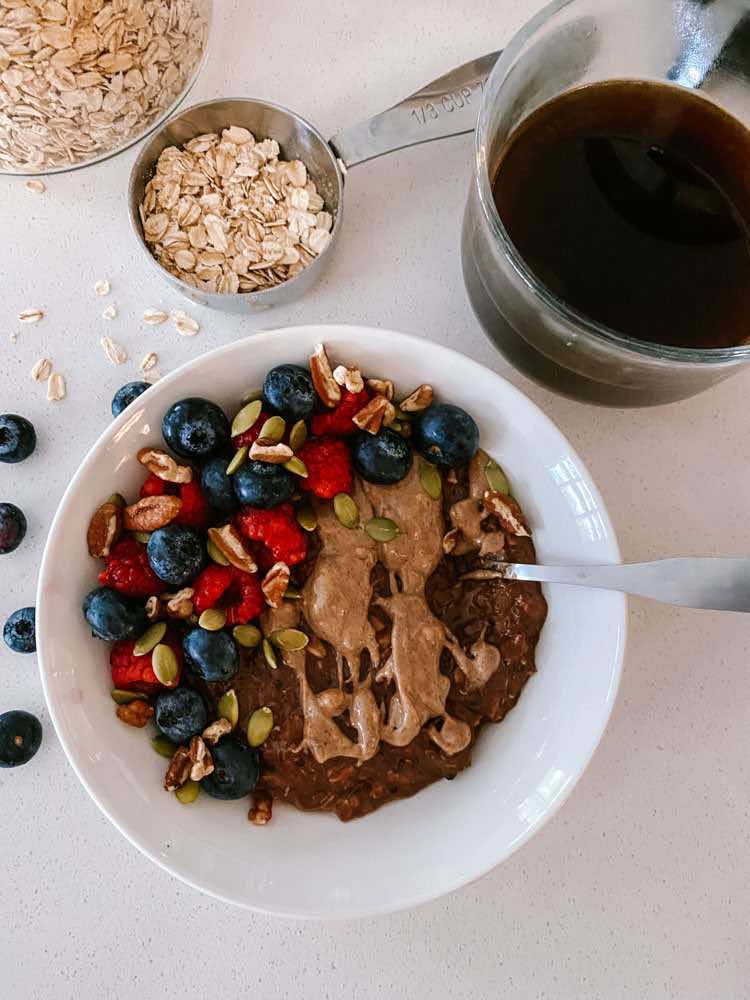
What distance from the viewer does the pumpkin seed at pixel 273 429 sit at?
2.81 ft

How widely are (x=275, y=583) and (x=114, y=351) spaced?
383mm

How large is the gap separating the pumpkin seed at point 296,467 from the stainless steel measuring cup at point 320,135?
0.22 meters

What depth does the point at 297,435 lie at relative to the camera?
0.87 metres

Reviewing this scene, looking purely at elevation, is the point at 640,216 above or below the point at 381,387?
above

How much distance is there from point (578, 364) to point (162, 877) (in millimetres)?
738

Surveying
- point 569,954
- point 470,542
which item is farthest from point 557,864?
point 470,542

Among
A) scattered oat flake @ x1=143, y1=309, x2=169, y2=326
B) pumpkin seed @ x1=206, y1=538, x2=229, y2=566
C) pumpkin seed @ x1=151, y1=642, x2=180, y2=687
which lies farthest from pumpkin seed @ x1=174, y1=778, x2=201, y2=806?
→ scattered oat flake @ x1=143, y1=309, x2=169, y2=326

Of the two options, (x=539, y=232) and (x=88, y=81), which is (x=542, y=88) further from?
(x=88, y=81)

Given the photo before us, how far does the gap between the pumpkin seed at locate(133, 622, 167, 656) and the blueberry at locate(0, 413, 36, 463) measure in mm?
297

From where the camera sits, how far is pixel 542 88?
889 millimetres

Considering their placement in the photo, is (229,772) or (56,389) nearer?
(229,772)

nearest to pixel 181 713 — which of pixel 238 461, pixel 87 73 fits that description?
pixel 238 461

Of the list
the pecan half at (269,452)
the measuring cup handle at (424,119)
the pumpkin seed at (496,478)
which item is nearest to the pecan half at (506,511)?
the pumpkin seed at (496,478)

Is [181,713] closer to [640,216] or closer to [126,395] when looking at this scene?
[126,395]
